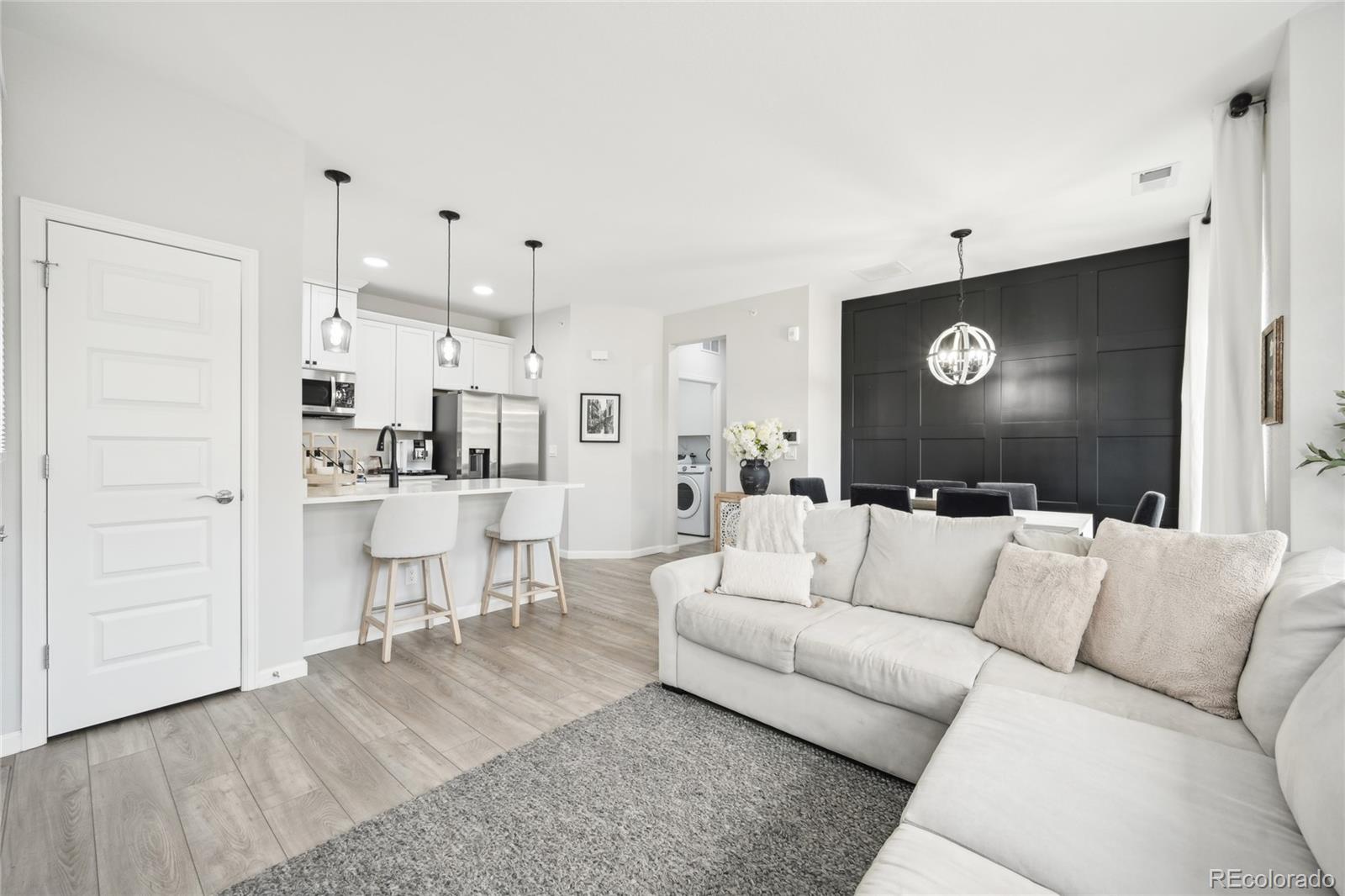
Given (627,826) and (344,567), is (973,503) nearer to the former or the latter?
(627,826)

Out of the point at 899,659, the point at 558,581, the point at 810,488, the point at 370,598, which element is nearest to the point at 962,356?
the point at 810,488

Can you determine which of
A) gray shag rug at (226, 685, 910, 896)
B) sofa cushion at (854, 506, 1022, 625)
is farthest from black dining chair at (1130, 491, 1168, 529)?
gray shag rug at (226, 685, 910, 896)

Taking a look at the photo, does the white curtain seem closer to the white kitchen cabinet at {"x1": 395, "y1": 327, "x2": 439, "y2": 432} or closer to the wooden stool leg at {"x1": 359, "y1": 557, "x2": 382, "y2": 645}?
the wooden stool leg at {"x1": 359, "y1": 557, "x2": 382, "y2": 645}

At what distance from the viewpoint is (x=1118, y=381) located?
172 inches

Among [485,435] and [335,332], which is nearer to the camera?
[335,332]

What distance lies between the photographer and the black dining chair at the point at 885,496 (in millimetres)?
3641

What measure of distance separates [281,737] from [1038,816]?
2.56 meters

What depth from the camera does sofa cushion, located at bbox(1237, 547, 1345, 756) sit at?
136 centimetres

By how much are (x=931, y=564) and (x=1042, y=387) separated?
3178 millimetres

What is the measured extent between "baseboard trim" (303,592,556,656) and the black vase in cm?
211

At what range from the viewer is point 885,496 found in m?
3.69

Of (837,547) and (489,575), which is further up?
(837,547)
